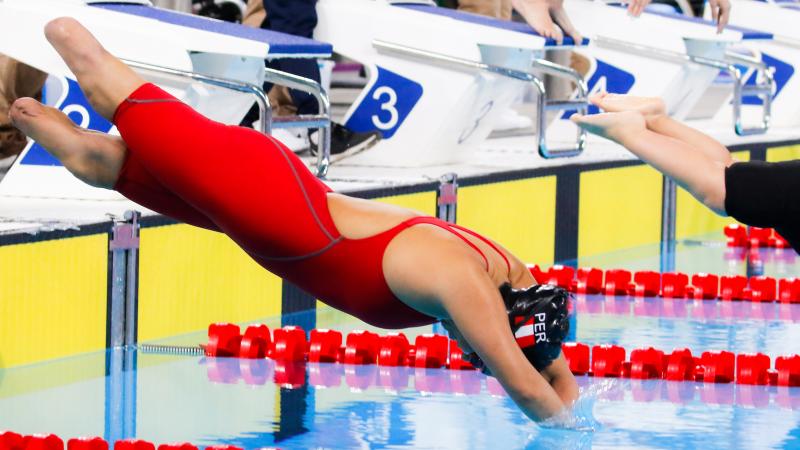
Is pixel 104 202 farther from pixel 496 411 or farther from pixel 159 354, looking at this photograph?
pixel 496 411

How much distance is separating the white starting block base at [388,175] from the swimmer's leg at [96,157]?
41.1 inches

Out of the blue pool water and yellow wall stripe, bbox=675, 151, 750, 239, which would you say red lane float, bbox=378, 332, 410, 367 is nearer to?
the blue pool water

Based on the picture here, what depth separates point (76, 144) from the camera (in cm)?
377

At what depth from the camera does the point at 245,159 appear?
3.76 m

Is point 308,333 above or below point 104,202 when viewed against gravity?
below

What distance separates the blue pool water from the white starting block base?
439 millimetres

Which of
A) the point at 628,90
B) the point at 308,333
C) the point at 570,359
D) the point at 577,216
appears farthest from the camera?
the point at 628,90

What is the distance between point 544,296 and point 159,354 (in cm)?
181

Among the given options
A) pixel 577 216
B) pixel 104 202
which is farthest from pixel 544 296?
pixel 577 216

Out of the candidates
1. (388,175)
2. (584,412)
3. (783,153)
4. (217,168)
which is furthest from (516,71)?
(217,168)

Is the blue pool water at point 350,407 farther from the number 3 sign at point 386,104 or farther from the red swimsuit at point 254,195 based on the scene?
the number 3 sign at point 386,104

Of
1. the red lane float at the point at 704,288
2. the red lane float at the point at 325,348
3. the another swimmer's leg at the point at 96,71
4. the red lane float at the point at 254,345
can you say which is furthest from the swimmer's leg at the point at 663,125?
the red lane float at the point at 704,288

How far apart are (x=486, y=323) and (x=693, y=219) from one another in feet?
18.5

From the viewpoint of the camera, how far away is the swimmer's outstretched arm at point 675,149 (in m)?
3.44
